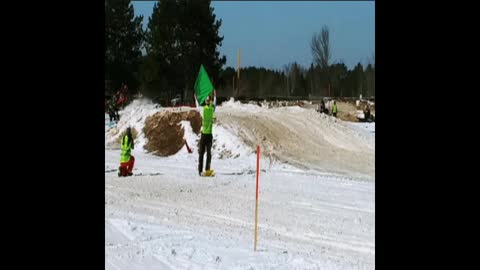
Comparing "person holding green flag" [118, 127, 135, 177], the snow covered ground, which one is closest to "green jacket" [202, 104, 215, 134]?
the snow covered ground

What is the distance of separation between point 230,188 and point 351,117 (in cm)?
2851

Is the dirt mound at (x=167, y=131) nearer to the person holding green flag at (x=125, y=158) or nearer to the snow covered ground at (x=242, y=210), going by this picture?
the snow covered ground at (x=242, y=210)

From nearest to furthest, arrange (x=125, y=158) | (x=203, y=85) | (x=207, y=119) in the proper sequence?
(x=207, y=119) < (x=125, y=158) < (x=203, y=85)

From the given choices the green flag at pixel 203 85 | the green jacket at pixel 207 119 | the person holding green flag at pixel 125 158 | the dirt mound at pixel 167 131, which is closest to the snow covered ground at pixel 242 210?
the person holding green flag at pixel 125 158

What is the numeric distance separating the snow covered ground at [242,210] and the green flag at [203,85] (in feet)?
6.93

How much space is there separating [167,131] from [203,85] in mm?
6539

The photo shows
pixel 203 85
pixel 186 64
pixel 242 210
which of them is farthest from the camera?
pixel 186 64

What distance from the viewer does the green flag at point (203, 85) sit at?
15905 mm

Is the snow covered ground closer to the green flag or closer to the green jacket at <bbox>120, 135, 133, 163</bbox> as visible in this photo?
the green jacket at <bbox>120, 135, 133, 163</bbox>

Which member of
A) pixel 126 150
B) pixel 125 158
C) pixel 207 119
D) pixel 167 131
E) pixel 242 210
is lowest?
pixel 242 210

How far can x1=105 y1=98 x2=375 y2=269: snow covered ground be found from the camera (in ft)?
20.9

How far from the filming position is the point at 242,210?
9.62 metres

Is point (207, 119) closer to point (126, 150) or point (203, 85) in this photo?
point (126, 150)

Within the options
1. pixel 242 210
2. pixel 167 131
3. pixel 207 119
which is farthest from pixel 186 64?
pixel 242 210
